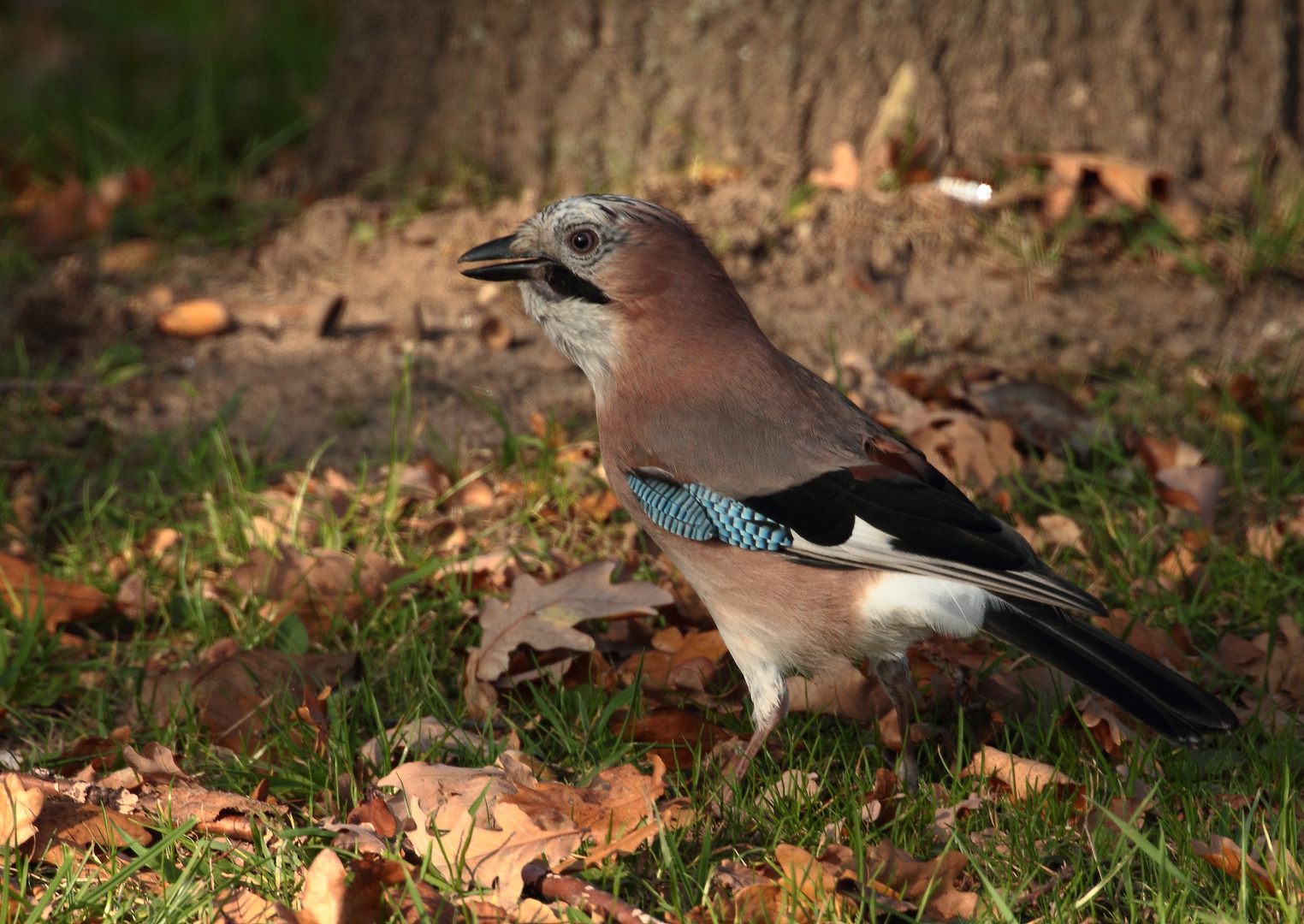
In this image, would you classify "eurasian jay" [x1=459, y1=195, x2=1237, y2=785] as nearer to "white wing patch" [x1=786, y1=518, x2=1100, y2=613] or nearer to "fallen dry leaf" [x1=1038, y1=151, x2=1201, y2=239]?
"white wing patch" [x1=786, y1=518, x2=1100, y2=613]

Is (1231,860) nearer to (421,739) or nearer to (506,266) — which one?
(421,739)

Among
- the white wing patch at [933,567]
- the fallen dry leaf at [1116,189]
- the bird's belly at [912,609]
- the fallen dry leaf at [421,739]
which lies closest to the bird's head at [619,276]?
the white wing patch at [933,567]

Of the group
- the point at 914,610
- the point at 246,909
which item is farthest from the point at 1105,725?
the point at 246,909

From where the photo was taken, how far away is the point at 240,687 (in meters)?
3.26

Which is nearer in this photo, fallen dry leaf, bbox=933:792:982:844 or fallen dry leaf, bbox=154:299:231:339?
fallen dry leaf, bbox=933:792:982:844

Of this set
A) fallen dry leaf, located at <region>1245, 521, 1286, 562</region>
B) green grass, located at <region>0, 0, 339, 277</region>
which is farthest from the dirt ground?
fallen dry leaf, located at <region>1245, 521, 1286, 562</region>

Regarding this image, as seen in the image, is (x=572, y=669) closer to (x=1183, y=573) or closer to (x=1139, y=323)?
(x=1183, y=573)

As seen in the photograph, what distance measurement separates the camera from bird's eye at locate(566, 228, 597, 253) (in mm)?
3162

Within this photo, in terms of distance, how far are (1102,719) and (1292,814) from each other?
507 mm

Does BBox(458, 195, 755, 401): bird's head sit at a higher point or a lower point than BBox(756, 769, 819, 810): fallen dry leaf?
higher

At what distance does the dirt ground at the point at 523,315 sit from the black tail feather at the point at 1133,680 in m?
1.93

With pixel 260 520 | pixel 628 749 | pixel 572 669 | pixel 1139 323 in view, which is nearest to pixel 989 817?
pixel 628 749

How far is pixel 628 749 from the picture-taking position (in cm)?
302

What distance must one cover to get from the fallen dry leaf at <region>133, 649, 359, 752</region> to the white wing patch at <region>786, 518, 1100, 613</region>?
1.22m
